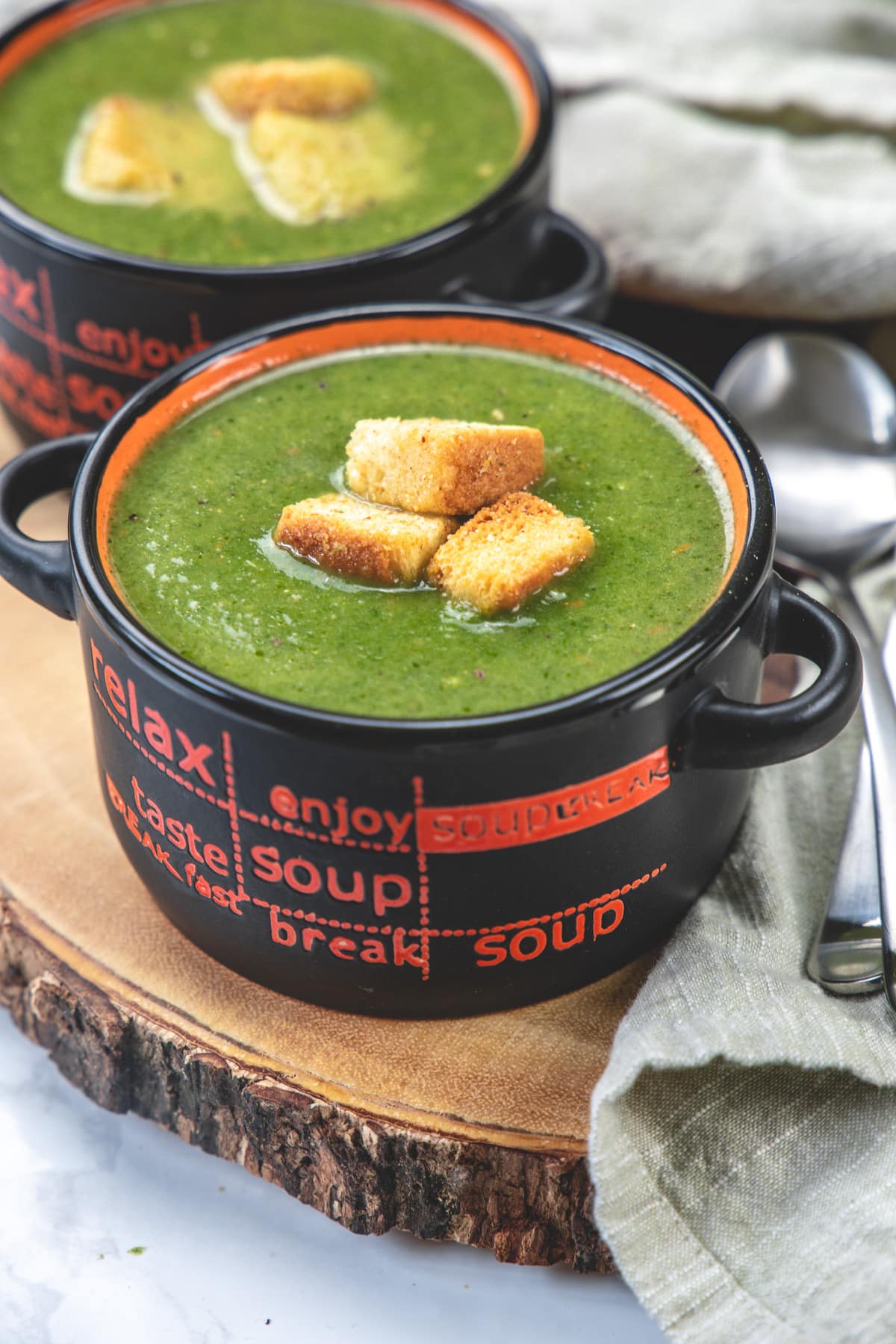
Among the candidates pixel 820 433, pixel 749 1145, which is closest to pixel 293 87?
pixel 820 433

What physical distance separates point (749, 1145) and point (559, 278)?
1206mm

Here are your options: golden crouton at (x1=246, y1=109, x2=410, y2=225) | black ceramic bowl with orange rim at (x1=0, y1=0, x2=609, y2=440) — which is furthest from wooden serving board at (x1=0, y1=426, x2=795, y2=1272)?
golden crouton at (x1=246, y1=109, x2=410, y2=225)

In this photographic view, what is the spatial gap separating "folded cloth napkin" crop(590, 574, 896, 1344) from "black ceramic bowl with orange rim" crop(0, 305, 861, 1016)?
99mm

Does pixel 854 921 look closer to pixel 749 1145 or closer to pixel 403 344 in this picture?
pixel 749 1145

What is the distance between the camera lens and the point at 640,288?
2604 mm

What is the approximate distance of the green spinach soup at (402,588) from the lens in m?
1.46

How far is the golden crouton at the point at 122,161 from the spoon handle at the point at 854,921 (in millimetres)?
1229

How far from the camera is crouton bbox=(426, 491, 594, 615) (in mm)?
1511

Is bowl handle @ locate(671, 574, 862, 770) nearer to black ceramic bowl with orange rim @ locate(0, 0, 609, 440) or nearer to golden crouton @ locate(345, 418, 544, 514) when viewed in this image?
golden crouton @ locate(345, 418, 544, 514)

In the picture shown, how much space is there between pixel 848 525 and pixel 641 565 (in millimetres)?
712

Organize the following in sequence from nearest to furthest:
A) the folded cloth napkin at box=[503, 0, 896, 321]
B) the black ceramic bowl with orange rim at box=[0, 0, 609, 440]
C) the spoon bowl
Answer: the black ceramic bowl with orange rim at box=[0, 0, 609, 440] < the spoon bowl < the folded cloth napkin at box=[503, 0, 896, 321]

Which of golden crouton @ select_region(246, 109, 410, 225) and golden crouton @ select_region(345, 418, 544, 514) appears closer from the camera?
golden crouton @ select_region(345, 418, 544, 514)

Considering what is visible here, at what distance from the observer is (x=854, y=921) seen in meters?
1.65

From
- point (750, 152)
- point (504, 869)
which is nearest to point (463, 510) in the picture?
point (504, 869)
